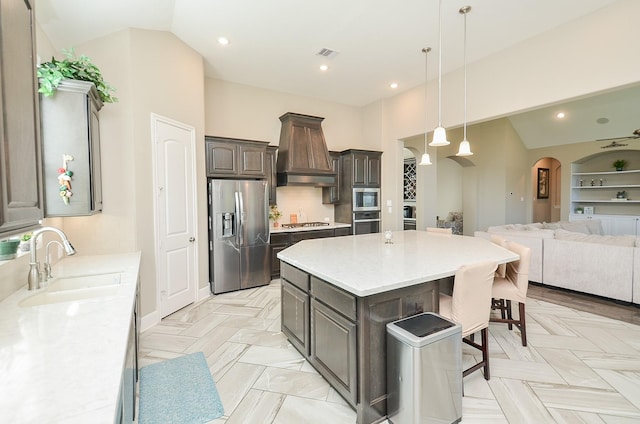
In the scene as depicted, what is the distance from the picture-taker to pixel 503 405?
1983mm

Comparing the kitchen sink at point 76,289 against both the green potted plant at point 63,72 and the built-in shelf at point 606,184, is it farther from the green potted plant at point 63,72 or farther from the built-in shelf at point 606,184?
the built-in shelf at point 606,184

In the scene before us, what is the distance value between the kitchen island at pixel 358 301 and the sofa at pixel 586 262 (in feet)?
7.20

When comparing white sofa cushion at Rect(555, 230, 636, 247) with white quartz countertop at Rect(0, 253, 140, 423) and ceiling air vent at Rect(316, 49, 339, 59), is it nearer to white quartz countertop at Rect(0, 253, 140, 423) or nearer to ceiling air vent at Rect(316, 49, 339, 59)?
ceiling air vent at Rect(316, 49, 339, 59)

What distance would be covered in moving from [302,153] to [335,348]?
148 inches

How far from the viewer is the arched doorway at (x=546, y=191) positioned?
28.9ft

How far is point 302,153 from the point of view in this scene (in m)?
5.16

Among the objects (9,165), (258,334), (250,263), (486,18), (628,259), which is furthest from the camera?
(250,263)

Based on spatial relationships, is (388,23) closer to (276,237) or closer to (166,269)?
(276,237)

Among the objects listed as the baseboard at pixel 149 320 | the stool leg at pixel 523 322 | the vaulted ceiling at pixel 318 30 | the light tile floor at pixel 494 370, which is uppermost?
the vaulted ceiling at pixel 318 30

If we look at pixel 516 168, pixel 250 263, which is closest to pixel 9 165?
pixel 250 263

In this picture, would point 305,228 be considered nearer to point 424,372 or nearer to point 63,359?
point 424,372

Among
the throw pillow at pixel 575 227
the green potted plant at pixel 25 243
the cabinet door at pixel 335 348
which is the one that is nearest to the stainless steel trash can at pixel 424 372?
the cabinet door at pixel 335 348


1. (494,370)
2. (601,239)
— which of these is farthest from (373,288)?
(601,239)

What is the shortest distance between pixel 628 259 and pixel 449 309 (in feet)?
10.3
